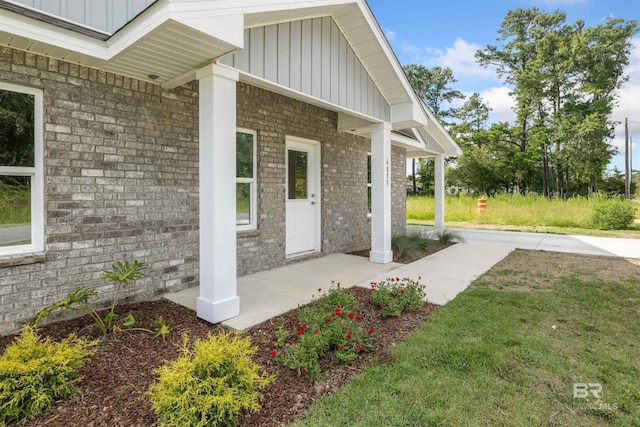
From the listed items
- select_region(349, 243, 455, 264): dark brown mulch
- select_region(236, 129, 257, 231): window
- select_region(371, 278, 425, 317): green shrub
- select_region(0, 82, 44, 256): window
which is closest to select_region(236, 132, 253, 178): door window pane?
select_region(236, 129, 257, 231): window

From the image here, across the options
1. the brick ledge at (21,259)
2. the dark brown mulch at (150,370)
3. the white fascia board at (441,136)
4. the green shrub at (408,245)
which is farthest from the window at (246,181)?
the white fascia board at (441,136)

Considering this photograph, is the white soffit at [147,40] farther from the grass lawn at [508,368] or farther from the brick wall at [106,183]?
the grass lawn at [508,368]

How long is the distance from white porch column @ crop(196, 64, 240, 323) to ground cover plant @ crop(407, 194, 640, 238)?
11.9m

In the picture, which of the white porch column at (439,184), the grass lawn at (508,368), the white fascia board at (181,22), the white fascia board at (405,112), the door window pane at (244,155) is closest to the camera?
the grass lawn at (508,368)

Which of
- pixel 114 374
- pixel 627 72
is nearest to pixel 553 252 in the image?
pixel 114 374

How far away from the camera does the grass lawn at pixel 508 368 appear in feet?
7.26

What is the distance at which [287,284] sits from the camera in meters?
5.04

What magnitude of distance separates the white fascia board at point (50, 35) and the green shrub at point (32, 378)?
7.96ft

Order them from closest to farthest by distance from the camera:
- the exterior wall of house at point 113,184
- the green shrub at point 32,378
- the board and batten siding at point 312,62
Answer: the green shrub at point 32,378, the exterior wall of house at point 113,184, the board and batten siding at point 312,62

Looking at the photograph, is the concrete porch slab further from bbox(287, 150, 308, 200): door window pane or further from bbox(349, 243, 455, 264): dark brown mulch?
bbox(287, 150, 308, 200): door window pane

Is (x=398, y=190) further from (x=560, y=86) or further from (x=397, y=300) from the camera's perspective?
(x=560, y=86)

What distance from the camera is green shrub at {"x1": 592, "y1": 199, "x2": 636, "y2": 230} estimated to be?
38.9ft

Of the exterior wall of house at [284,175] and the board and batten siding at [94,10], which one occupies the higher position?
the board and batten siding at [94,10]

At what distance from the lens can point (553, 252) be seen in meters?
7.73
